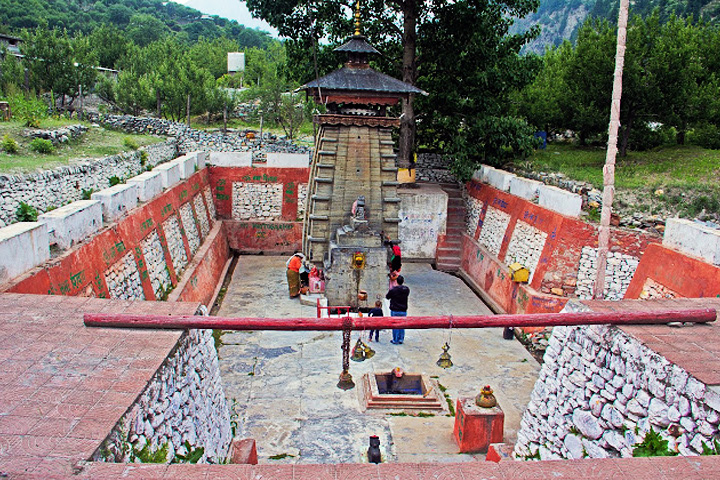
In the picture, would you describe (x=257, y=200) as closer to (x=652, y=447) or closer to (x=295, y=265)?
(x=295, y=265)

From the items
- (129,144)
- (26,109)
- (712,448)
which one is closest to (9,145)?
(129,144)

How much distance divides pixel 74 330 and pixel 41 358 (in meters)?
0.66

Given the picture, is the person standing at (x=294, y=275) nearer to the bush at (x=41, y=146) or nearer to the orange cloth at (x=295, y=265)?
the orange cloth at (x=295, y=265)

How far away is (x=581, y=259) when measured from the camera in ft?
45.2

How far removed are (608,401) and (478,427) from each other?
322 cm

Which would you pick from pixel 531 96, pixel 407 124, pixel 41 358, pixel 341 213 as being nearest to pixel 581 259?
pixel 341 213

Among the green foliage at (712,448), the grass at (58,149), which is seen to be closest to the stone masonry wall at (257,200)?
the grass at (58,149)

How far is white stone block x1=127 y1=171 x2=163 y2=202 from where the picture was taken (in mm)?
13055

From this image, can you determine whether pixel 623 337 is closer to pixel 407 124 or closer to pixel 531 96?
pixel 407 124

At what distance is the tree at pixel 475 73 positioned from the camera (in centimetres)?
2097

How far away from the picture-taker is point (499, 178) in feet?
63.1

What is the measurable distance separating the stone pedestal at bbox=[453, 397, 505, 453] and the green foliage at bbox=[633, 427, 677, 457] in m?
3.65

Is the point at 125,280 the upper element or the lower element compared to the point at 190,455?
upper

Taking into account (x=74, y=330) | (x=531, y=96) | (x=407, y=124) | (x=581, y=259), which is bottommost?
(x=581, y=259)
